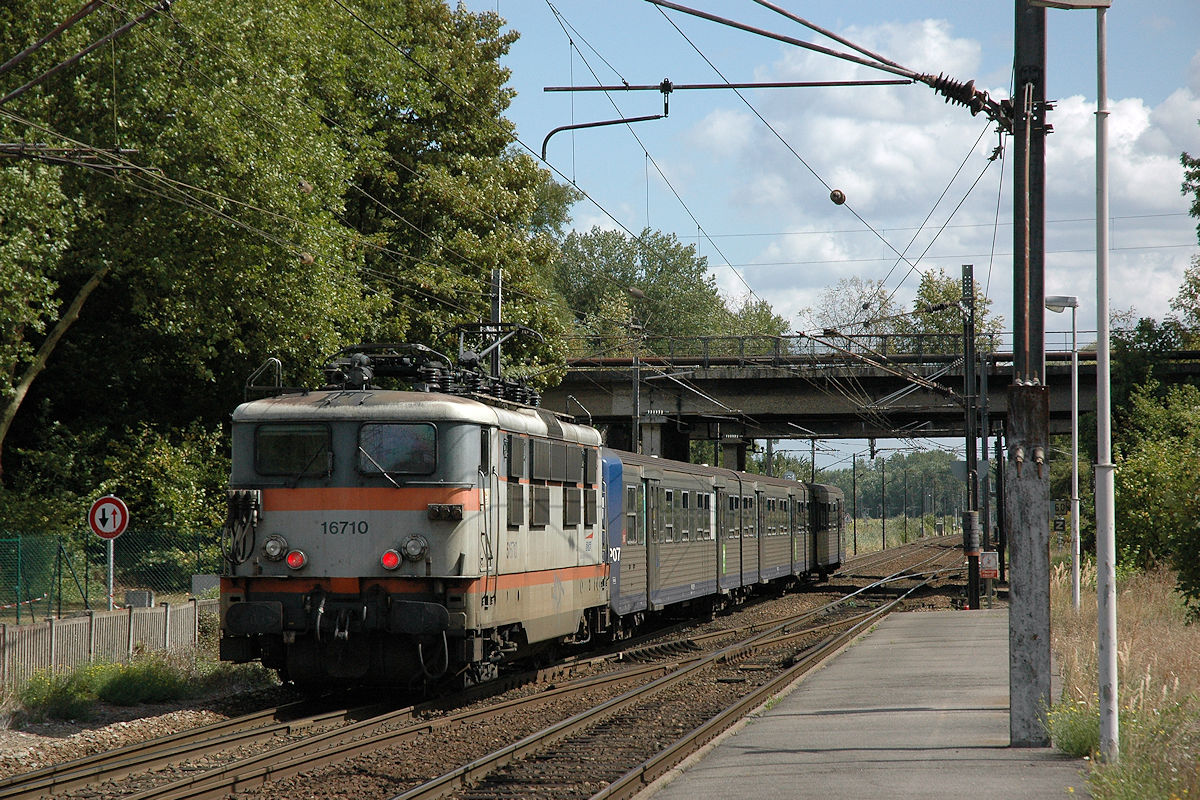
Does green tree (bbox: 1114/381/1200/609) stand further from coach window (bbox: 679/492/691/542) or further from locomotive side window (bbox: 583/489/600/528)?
locomotive side window (bbox: 583/489/600/528)

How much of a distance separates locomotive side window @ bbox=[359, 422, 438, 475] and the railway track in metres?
2.45

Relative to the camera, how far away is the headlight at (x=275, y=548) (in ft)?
42.6

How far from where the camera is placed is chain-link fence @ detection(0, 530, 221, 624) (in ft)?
71.8

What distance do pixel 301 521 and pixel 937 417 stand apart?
3778 cm

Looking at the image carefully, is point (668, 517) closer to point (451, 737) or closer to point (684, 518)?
point (684, 518)

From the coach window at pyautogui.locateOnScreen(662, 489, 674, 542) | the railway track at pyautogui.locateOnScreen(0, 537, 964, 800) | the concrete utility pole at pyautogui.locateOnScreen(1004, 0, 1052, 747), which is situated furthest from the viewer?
the coach window at pyautogui.locateOnScreen(662, 489, 674, 542)

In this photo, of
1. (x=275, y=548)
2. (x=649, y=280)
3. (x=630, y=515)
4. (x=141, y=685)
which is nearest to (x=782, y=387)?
(x=630, y=515)

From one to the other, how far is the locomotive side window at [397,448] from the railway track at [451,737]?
8.04 ft

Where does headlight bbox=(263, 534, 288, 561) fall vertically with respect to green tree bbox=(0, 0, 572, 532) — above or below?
below

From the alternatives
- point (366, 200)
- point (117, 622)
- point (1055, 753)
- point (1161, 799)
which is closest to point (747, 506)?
point (366, 200)

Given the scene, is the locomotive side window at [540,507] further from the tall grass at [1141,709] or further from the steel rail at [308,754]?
the tall grass at [1141,709]

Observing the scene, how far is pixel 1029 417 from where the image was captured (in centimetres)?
1030

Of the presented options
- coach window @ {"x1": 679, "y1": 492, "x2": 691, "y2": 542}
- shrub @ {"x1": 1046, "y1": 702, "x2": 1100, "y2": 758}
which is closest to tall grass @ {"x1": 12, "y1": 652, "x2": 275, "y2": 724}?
coach window @ {"x1": 679, "y1": 492, "x2": 691, "y2": 542}

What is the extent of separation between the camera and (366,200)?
3434cm
